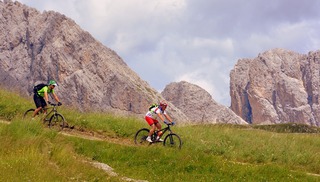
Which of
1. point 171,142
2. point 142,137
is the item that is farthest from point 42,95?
point 171,142

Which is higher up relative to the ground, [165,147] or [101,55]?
[101,55]

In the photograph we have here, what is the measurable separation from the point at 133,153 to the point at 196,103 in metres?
145

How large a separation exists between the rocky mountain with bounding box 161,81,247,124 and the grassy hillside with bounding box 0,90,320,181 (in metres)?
128

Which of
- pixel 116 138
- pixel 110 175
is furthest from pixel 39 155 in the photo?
pixel 116 138

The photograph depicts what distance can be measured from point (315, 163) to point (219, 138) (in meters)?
5.56

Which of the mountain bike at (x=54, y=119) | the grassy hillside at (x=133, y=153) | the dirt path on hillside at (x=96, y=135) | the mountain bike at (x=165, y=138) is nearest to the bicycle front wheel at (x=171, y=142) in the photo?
the mountain bike at (x=165, y=138)

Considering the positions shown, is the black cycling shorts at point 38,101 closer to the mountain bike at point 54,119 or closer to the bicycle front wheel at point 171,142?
the mountain bike at point 54,119

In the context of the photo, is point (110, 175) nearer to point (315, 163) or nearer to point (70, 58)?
point (315, 163)

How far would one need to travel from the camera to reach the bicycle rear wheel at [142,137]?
21.2m

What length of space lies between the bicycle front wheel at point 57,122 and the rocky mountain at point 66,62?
10965 centimetres

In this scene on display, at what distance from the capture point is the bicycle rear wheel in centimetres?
2118

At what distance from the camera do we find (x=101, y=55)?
14150cm

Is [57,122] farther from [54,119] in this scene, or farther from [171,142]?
[171,142]

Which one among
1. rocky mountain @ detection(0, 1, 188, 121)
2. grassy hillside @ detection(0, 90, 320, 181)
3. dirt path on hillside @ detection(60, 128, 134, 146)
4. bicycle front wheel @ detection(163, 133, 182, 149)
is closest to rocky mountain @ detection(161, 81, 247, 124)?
rocky mountain @ detection(0, 1, 188, 121)
